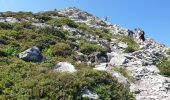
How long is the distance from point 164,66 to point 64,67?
28.3 ft

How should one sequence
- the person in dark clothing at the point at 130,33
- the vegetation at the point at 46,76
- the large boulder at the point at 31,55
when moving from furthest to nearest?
the person in dark clothing at the point at 130,33 → the large boulder at the point at 31,55 → the vegetation at the point at 46,76

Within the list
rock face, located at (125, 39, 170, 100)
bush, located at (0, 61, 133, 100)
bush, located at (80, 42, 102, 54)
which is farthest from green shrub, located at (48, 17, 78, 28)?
bush, located at (0, 61, 133, 100)

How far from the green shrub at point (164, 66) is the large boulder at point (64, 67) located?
7.16 meters

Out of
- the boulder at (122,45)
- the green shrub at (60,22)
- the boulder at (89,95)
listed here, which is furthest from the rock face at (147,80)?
the green shrub at (60,22)

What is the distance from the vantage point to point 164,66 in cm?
2834

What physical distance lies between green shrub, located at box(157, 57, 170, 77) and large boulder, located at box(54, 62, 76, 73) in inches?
282

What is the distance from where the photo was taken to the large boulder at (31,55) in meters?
25.1

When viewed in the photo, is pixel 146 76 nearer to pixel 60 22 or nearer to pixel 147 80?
pixel 147 80

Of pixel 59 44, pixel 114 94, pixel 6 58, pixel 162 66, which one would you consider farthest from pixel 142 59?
pixel 6 58

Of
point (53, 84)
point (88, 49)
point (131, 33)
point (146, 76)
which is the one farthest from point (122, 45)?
point (53, 84)

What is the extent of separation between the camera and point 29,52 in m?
25.5

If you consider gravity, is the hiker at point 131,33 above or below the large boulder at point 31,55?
above

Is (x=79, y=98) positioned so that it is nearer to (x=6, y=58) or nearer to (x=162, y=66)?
(x=6, y=58)

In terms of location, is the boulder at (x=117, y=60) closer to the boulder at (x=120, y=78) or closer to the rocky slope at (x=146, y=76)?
the rocky slope at (x=146, y=76)
